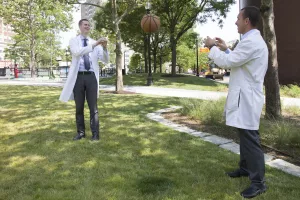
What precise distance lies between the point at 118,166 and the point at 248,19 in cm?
267

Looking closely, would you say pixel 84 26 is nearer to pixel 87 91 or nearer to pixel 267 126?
pixel 87 91

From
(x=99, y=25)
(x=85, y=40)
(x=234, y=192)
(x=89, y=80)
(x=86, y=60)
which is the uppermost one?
(x=99, y=25)

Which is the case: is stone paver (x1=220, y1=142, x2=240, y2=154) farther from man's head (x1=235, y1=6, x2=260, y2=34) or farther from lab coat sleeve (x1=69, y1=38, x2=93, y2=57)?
lab coat sleeve (x1=69, y1=38, x2=93, y2=57)

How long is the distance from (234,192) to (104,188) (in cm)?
156

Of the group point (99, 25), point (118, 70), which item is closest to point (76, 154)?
point (118, 70)

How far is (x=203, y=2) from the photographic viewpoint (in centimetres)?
2586

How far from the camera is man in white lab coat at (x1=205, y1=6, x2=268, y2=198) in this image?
3.29 m

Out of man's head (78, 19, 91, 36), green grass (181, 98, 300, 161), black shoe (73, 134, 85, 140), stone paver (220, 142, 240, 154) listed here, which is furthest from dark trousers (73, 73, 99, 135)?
green grass (181, 98, 300, 161)

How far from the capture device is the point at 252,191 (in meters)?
3.39

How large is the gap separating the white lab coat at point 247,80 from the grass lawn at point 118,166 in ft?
2.99

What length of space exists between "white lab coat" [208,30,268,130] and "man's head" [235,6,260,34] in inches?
3.6

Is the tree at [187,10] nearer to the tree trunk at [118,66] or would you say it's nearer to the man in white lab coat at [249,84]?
the tree trunk at [118,66]

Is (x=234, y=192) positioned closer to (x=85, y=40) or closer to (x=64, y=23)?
(x=85, y=40)

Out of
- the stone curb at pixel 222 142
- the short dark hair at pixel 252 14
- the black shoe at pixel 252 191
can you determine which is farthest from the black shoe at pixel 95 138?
the short dark hair at pixel 252 14
